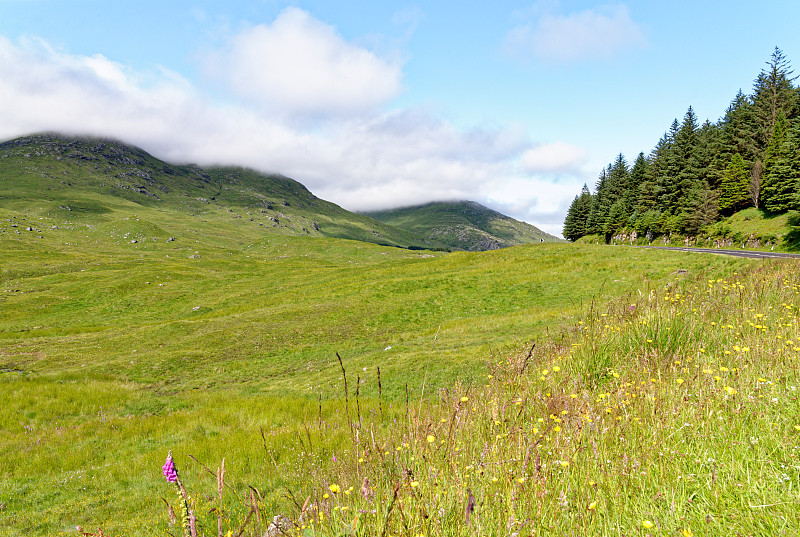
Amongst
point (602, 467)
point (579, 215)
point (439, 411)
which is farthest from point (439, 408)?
point (579, 215)

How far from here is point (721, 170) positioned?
66688mm

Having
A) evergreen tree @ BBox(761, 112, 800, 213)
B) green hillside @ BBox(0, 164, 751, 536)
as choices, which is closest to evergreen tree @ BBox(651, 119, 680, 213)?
evergreen tree @ BBox(761, 112, 800, 213)

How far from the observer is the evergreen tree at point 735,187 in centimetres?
5747

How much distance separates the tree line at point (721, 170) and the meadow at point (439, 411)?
37.1 metres

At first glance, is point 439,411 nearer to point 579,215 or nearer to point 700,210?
point 700,210

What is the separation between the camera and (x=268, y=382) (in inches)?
703

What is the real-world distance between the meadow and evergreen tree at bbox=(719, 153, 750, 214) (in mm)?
40833

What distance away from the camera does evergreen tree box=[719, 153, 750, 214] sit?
57.5 meters

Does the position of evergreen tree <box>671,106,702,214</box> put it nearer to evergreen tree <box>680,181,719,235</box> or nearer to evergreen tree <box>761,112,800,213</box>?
evergreen tree <box>680,181,719,235</box>

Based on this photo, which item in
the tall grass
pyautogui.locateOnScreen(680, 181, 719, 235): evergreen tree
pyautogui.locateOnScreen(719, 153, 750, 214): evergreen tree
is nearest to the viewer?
the tall grass

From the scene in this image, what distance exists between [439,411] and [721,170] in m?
87.7

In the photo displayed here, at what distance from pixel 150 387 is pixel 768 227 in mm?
71658

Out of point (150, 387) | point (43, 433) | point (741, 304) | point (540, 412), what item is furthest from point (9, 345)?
point (741, 304)

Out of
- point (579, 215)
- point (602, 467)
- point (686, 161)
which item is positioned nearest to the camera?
point (602, 467)
